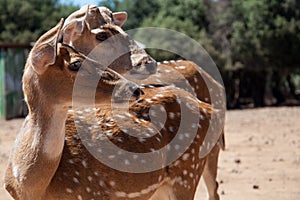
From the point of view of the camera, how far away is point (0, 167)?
973 centimetres

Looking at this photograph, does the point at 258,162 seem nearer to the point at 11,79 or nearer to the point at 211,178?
the point at 211,178

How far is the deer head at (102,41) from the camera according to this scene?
4.98m

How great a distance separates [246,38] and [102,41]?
77.1 feet

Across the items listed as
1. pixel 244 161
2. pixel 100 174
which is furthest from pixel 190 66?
pixel 244 161

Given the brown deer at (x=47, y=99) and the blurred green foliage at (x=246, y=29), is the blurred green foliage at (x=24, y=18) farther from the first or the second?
the brown deer at (x=47, y=99)

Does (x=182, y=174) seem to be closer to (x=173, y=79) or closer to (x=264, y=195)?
(x=173, y=79)

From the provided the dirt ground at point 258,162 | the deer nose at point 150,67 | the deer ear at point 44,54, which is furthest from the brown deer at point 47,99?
the dirt ground at point 258,162

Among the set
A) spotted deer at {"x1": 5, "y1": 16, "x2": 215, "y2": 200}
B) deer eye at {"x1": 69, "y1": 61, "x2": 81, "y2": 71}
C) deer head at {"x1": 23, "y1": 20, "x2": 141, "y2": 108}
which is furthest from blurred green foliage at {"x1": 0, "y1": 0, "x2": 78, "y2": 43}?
deer eye at {"x1": 69, "y1": 61, "x2": 81, "y2": 71}

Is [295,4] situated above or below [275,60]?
above

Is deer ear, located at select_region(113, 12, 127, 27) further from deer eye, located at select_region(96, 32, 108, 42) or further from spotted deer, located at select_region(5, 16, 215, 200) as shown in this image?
spotted deer, located at select_region(5, 16, 215, 200)

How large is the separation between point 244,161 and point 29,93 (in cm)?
669

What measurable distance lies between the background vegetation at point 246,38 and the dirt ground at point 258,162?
857 centimetres

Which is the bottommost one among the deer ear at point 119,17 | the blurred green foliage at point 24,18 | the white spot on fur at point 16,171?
the blurred green foliage at point 24,18

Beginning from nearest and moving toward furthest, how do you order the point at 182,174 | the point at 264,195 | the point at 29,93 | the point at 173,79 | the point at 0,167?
1. the point at 29,93
2. the point at 182,174
3. the point at 173,79
4. the point at 264,195
5. the point at 0,167
